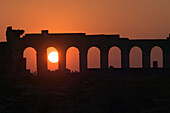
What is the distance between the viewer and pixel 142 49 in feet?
164

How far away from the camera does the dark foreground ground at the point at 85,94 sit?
112 ft

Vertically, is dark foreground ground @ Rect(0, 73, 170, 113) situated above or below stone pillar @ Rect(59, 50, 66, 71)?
below

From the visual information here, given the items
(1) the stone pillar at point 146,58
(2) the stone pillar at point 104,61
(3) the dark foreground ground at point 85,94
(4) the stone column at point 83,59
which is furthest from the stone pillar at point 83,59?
(3) the dark foreground ground at point 85,94

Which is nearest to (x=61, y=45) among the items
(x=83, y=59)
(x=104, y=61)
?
(x=83, y=59)

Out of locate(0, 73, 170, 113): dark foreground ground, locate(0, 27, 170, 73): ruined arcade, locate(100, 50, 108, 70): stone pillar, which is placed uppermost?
locate(0, 27, 170, 73): ruined arcade

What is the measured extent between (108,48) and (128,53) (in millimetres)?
1923

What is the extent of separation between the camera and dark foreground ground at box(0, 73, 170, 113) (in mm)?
34094

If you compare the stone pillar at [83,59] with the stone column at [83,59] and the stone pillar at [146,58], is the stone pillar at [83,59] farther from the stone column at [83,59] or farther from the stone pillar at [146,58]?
the stone pillar at [146,58]

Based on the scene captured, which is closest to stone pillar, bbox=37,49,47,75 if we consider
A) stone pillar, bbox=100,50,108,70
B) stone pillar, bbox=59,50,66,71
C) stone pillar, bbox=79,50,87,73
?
stone pillar, bbox=59,50,66,71

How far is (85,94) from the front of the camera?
1441 inches

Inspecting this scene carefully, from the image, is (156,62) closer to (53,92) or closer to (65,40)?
(65,40)

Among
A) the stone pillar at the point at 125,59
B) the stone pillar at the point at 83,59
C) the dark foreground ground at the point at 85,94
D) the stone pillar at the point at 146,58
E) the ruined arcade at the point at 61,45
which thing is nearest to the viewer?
the dark foreground ground at the point at 85,94

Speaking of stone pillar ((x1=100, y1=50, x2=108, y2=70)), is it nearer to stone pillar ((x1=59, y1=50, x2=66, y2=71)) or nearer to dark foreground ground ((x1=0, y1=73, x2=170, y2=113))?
stone pillar ((x1=59, y1=50, x2=66, y2=71))

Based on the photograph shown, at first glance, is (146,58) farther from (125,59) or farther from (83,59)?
(83,59)
